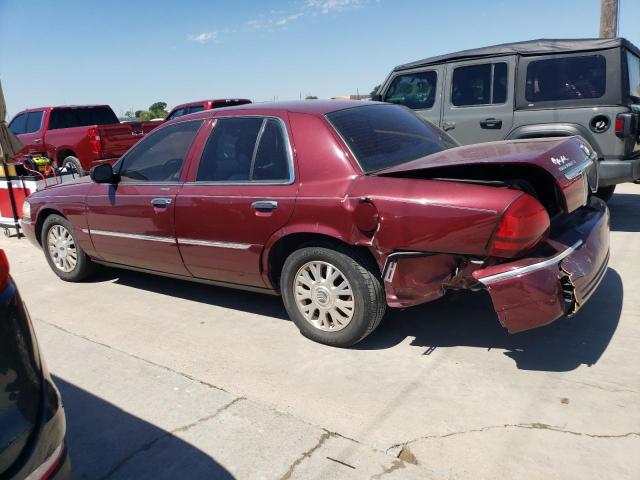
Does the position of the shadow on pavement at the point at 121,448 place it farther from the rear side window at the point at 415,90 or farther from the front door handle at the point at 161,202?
the rear side window at the point at 415,90

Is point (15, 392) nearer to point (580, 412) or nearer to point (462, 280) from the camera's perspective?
point (462, 280)

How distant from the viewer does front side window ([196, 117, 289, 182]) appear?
13.2 ft

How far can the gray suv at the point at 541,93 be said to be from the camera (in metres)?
6.32

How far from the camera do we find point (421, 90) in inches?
303

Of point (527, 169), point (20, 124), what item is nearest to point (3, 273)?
point (527, 169)

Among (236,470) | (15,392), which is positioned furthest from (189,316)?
(15,392)

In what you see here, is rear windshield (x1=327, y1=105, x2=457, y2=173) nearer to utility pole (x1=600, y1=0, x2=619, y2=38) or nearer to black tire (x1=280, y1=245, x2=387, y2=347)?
black tire (x1=280, y1=245, x2=387, y2=347)

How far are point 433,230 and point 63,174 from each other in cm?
743

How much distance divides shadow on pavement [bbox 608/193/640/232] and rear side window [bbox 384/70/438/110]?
2826mm

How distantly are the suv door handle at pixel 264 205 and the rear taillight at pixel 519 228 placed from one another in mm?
1529

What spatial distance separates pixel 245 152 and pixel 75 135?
9.08 meters

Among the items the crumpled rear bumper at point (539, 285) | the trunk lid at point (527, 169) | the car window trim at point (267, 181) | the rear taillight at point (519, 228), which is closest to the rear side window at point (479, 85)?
the trunk lid at point (527, 169)

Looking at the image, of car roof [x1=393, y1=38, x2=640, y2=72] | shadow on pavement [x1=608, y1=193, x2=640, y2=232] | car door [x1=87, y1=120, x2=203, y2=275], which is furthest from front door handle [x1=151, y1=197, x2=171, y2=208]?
shadow on pavement [x1=608, y1=193, x2=640, y2=232]

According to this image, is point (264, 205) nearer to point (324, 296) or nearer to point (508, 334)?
point (324, 296)
